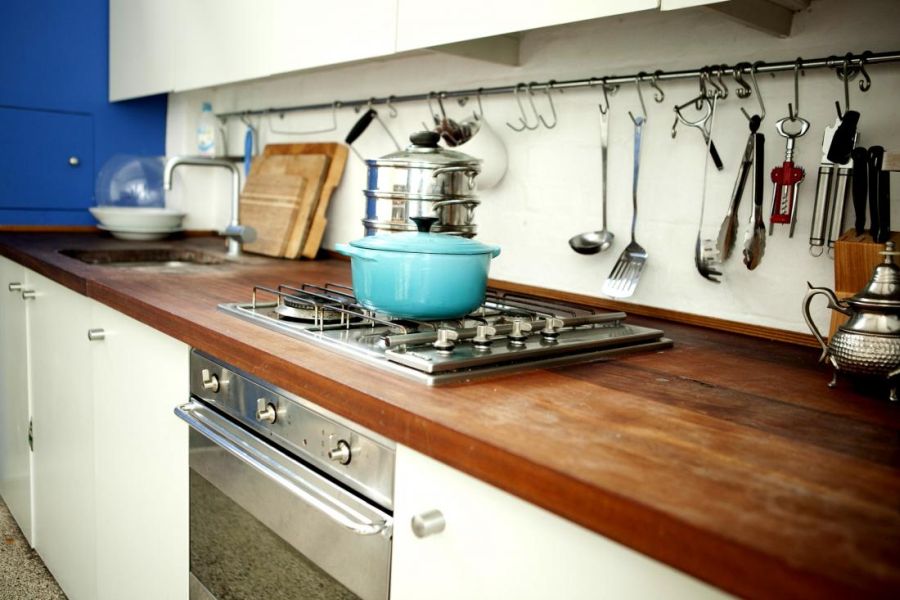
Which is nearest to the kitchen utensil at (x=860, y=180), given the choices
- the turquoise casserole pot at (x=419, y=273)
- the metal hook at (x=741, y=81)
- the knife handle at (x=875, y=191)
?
the knife handle at (x=875, y=191)

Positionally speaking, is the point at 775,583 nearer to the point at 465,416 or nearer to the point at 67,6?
the point at 465,416

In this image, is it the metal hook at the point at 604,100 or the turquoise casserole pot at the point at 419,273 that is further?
the metal hook at the point at 604,100

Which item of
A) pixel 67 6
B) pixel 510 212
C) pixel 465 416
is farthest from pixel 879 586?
pixel 67 6

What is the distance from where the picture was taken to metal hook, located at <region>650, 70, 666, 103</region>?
4.54 feet

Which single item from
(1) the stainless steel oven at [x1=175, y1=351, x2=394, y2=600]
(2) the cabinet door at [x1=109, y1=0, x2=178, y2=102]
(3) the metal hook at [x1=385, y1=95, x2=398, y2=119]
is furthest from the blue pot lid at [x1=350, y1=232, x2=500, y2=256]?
(2) the cabinet door at [x1=109, y1=0, x2=178, y2=102]

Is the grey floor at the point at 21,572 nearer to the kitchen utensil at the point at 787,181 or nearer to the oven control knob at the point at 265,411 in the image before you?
the oven control knob at the point at 265,411

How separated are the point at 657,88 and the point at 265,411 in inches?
36.0

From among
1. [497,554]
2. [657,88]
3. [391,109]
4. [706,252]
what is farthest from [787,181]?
[391,109]

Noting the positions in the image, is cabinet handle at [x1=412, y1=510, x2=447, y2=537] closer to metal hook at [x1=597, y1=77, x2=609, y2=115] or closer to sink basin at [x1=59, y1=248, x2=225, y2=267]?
metal hook at [x1=597, y1=77, x2=609, y2=115]

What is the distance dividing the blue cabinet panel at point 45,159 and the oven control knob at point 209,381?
1805mm

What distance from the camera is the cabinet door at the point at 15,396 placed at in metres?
2.10

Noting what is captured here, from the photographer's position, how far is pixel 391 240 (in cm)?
105

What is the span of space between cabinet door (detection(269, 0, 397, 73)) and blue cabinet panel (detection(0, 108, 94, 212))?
1.25 m

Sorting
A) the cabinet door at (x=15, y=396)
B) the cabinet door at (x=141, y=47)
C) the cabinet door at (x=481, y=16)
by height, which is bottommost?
the cabinet door at (x=15, y=396)
